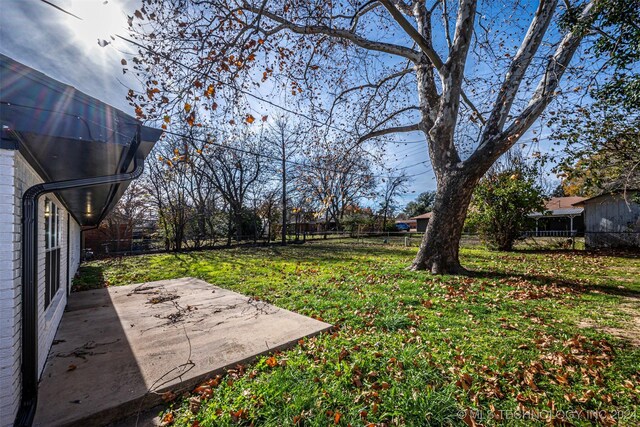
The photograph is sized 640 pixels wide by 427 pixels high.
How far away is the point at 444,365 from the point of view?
9.15 ft

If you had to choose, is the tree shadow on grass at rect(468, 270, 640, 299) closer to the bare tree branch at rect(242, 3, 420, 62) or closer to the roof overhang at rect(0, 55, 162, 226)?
the bare tree branch at rect(242, 3, 420, 62)

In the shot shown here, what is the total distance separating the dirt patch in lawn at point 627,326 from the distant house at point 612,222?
12699 mm

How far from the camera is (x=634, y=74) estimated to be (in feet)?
17.1

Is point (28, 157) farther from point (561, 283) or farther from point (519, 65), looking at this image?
point (561, 283)

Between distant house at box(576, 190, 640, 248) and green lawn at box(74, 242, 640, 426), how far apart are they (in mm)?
11430

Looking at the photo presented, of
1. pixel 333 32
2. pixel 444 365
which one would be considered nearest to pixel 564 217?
pixel 333 32

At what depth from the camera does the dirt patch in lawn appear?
3.36 m

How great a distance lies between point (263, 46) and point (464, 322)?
22.2ft

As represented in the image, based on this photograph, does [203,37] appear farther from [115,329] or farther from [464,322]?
[464,322]

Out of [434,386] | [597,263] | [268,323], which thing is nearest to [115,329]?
[268,323]

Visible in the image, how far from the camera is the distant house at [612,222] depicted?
13.2 metres

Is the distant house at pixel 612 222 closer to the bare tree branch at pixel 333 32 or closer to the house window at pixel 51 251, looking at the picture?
the bare tree branch at pixel 333 32

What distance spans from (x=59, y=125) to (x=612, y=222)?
68.4 ft

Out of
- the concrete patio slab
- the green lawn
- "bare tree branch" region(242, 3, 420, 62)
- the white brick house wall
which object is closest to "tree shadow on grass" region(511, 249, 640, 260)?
the green lawn
